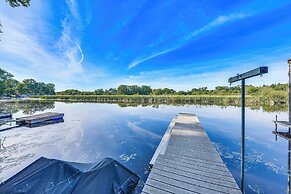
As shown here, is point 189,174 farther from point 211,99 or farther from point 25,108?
point 211,99

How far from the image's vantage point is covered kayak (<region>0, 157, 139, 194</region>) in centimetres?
216

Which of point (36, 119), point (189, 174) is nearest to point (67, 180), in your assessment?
point (189, 174)

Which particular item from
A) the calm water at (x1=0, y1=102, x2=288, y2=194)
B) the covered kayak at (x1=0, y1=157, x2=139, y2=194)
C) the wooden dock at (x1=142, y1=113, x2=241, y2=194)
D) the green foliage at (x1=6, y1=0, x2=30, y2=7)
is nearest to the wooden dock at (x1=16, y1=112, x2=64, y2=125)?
the calm water at (x1=0, y1=102, x2=288, y2=194)

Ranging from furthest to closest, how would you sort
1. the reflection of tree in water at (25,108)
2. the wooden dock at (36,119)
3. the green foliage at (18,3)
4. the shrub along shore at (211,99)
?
the shrub along shore at (211,99) < the reflection of tree in water at (25,108) < the wooden dock at (36,119) < the green foliage at (18,3)

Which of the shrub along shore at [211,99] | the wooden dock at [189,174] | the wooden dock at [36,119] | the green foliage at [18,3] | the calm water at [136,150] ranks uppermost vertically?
the green foliage at [18,3]

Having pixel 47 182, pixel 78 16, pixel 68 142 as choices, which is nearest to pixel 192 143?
pixel 47 182

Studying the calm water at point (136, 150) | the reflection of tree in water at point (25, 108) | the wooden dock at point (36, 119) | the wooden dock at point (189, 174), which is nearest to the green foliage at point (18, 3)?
the calm water at point (136, 150)

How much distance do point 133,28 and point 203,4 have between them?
7.35 meters

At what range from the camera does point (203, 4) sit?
32.5ft

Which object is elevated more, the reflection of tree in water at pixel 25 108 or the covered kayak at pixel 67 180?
the covered kayak at pixel 67 180

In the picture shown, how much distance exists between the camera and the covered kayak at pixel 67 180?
216 cm

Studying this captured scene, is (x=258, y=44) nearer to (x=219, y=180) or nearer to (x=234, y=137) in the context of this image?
(x=234, y=137)

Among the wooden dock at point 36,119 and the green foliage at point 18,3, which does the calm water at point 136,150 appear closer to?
the wooden dock at point 36,119

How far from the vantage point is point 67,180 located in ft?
7.78
